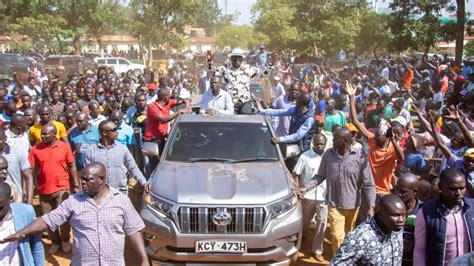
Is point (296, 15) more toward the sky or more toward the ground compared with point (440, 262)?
more toward the sky

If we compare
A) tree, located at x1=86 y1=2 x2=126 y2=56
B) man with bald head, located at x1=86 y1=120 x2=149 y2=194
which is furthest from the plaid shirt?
tree, located at x1=86 y1=2 x2=126 y2=56

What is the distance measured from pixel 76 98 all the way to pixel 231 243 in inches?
258

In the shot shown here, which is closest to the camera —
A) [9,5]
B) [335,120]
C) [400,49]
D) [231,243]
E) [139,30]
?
[231,243]

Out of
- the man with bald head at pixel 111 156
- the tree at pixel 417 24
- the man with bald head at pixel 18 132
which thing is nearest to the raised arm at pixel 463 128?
the man with bald head at pixel 111 156

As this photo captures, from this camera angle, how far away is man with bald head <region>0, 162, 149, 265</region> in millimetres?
4129

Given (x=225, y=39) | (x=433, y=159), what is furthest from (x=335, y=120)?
(x=225, y=39)

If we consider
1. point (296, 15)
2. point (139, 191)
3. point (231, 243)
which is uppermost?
point (296, 15)

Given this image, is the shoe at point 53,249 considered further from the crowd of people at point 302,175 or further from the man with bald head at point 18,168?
the man with bald head at point 18,168

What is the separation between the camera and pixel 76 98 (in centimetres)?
1060

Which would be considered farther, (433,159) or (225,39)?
(225,39)

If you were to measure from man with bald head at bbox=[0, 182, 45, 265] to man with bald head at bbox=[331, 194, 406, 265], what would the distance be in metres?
2.35

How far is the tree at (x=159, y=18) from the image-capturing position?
39.2m

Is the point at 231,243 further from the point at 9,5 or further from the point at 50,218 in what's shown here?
the point at 9,5

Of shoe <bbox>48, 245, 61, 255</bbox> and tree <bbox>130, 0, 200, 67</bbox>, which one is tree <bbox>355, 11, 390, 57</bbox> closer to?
tree <bbox>130, 0, 200, 67</bbox>
